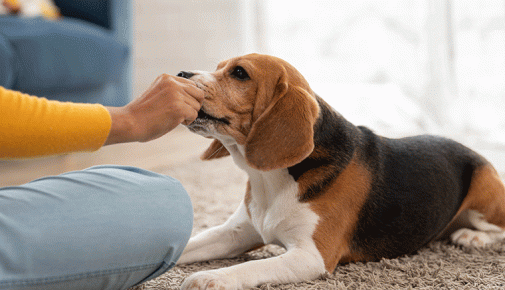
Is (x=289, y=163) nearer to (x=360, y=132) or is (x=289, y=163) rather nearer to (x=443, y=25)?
(x=360, y=132)

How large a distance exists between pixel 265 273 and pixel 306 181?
1.14 ft

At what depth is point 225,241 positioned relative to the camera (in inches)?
71.0

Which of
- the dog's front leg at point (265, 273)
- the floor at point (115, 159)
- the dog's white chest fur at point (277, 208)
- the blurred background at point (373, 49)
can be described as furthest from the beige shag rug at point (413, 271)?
the blurred background at point (373, 49)

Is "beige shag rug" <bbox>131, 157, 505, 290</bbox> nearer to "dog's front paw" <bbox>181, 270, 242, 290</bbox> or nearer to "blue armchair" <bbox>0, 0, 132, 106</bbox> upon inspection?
"dog's front paw" <bbox>181, 270, 242, 290</bbox>

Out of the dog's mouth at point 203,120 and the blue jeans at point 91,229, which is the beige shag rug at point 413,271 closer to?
the blue jeans at point 91,229

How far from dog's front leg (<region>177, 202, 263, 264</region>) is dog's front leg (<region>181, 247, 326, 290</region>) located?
0.29 metres

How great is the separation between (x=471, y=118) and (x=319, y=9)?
233cm

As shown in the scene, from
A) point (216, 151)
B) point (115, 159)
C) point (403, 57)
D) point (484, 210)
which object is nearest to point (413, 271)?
point (484, 210)

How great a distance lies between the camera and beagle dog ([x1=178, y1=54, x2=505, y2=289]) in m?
1.55

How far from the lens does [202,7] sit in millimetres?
7004

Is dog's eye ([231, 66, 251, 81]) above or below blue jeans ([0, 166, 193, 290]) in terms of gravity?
above

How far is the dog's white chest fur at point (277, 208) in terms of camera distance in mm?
1599

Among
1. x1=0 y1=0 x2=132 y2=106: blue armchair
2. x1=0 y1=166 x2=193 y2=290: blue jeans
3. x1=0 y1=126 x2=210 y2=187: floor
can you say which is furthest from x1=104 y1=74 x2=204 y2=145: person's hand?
x1=0 y1=0 x2=132 y2=106: blue armchair

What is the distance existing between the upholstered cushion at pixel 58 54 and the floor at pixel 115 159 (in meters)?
0.49
